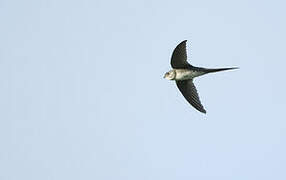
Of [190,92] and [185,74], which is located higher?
[185,74]

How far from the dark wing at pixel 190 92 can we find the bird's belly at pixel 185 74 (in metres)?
0.54

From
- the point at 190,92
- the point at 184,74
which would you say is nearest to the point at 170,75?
the point at 184,74

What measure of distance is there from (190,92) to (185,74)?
47.2 inches

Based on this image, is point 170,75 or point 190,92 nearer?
point 170,75

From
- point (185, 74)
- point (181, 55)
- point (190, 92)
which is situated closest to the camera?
point (181, 55)

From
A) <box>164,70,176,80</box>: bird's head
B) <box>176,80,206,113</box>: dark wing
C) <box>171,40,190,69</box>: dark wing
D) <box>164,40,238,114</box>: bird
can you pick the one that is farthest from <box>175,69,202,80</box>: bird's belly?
<box>176,80,206,113</box>: dark wing

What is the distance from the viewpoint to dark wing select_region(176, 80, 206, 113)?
74.7 feet

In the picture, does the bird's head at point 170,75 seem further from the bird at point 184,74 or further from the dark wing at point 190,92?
the dark wing at point 190,92

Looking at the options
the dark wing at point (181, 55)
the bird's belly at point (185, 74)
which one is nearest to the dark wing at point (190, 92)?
the bird's belly at point (185, 74)

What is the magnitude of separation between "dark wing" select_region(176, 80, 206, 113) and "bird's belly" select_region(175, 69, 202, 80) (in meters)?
0.54

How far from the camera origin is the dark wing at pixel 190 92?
74.7 ft

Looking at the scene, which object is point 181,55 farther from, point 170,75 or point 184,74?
point 170,75

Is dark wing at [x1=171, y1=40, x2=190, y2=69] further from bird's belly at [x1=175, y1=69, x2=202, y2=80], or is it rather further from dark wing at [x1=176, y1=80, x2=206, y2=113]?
dark wing at [x1=176, y1=80, x2=206, y2=113]

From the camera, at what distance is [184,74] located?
22.2 meters
